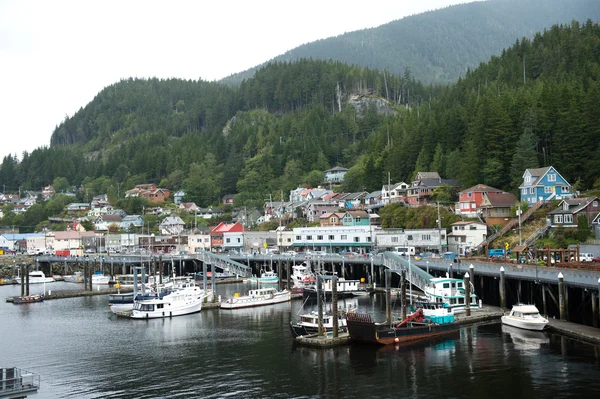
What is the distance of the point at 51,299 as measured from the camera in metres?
78.2

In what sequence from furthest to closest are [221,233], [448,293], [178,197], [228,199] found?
[178,197]
[228,199]
[221,233]
[448,293]

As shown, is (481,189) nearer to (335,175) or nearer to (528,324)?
(528,324)

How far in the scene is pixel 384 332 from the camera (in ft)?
140

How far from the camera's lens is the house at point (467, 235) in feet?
277

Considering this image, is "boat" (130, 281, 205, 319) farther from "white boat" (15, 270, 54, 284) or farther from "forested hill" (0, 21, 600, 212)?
"forested hill" (0, 21, 600, 212)

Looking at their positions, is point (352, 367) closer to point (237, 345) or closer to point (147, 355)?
point (237, 345)

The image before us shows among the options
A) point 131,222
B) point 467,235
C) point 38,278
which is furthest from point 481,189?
point 131,222

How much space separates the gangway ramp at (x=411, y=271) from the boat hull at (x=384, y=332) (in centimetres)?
1030

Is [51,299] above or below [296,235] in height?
below

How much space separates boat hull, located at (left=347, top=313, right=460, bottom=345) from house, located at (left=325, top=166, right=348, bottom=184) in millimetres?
105768

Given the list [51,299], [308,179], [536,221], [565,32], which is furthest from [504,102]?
[51,299]

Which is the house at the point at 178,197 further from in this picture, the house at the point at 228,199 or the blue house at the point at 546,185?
the blue house at the point at 546,185

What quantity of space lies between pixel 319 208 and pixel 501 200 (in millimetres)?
44687

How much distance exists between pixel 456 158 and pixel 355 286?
4740cm
